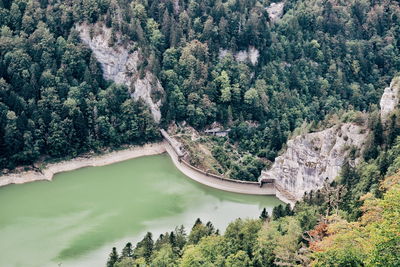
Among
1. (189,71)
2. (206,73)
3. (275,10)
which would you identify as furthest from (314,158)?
(275,10)

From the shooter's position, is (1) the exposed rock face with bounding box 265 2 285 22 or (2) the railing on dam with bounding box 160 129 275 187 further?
(1) the exposed rock face with bounding box 265 2 285 22

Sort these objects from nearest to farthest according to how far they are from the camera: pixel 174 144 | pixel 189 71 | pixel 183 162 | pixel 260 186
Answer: pixel 260 186, pixel 183 162, pixel 174 144, pixel 189 71

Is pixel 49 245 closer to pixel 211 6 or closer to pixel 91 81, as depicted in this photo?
pixel 91 81

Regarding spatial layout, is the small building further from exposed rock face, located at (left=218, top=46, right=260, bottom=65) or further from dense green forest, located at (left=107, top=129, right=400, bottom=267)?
dense green forest, located at (left=107, top=129, right=400, bottom=267)

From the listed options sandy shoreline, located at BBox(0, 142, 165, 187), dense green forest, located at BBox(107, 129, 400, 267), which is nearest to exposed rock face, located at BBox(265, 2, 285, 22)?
sandy shoreline, located at BBox(0, 142, 165, 187)

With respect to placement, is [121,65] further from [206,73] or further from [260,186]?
[260,186]

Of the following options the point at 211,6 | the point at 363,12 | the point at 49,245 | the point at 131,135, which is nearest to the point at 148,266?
the point at 49,245

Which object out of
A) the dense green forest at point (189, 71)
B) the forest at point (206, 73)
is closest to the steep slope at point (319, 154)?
the forest at point (206, 73)
